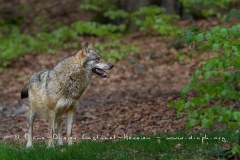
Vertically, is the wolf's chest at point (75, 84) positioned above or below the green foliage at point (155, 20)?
below

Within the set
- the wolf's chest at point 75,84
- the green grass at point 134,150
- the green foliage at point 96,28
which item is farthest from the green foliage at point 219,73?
the green foliage at point 96,28

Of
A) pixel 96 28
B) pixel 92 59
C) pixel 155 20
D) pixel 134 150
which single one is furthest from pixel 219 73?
pixel 96 28

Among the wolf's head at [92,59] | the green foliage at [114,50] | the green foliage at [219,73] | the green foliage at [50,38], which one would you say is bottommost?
the green foliage at [219,73]

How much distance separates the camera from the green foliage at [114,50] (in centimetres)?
2000

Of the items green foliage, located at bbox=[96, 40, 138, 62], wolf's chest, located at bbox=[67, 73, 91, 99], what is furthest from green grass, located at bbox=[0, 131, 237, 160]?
green foliage, located at bbox=[96, 40, 138, 62]

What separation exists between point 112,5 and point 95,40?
196cm

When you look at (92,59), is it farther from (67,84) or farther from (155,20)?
(155,20)

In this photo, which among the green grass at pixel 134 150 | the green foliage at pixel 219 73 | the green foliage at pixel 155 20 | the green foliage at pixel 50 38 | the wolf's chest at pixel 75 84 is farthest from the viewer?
the green foliage at pixel 50 38

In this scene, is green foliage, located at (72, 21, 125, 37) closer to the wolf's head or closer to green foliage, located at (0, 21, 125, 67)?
green foliage, located at (0, 21, 125, 67)

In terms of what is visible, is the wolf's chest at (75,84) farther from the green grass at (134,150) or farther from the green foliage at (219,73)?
the green foliage at (219,73)

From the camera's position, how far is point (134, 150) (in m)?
8.96

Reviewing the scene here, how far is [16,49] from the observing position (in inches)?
848

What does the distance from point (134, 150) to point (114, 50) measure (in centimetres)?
1171

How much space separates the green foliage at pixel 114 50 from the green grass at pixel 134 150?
10414 mm
